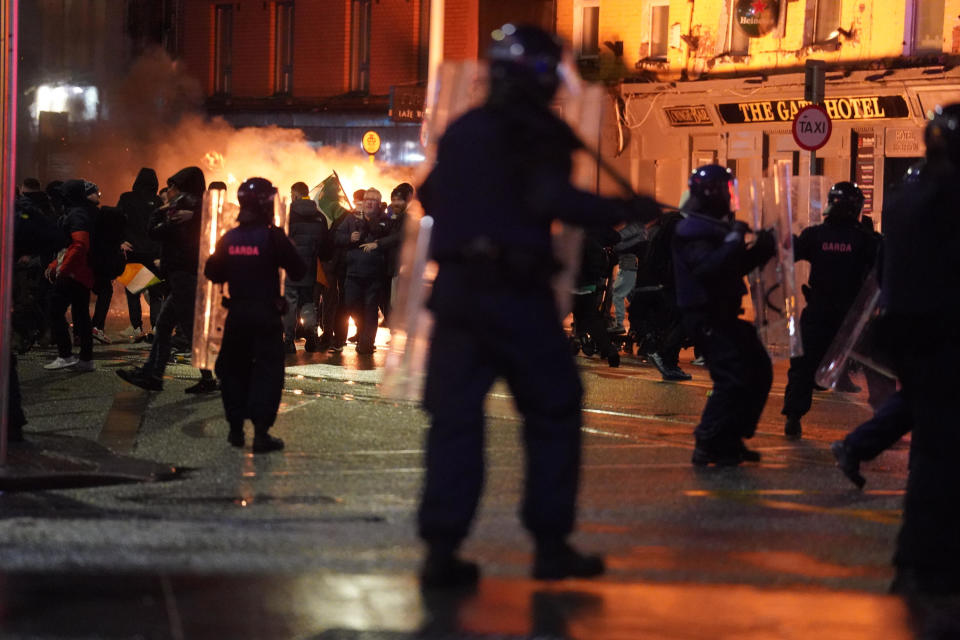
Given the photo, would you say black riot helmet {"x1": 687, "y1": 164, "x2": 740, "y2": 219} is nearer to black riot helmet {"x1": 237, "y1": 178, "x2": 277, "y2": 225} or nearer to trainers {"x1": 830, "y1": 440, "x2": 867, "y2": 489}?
trainers {"x1": 830, "y1": 440, "x2": 867, "y2": 489}

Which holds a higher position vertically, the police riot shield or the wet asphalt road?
the police riot shield

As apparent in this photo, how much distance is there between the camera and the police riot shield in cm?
1043

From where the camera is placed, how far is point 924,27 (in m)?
24.9

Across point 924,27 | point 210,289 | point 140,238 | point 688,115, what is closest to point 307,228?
point 140,238

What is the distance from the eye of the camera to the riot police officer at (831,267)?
9742 mm

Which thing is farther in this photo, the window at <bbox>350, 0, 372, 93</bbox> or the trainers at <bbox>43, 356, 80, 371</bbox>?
the window at <bbox>350, 0, 372, 93</bbox>

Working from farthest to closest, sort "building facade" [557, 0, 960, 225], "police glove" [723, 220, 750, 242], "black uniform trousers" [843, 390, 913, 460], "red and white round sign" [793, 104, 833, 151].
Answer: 1. "building facade" [557, 0, 960, 225]
2. "red and white round sign" [793, 104, 833, 151]
3. "police glove" [723, 220, 750, 242]
4. "black uniform trousers" [843, 390, 913, 460]

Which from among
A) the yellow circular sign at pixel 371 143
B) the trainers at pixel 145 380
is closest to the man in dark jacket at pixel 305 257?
the trainers at pixel 145 380

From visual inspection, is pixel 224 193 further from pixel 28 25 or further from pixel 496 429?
pixel 28 25

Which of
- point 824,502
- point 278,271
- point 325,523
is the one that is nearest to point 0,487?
point 325,523

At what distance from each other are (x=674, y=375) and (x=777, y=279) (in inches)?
182

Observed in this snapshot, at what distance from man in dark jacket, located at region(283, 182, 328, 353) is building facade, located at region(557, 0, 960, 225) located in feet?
29.5

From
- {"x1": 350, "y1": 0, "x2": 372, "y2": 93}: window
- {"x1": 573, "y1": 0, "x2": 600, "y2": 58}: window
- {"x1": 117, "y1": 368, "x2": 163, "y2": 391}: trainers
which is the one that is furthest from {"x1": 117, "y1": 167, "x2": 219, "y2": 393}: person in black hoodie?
{"x1": 350, "y1": 0, "x2": 372, "y2": 93}: window

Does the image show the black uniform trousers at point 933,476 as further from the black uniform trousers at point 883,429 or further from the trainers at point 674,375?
the trainers at point 674,375
